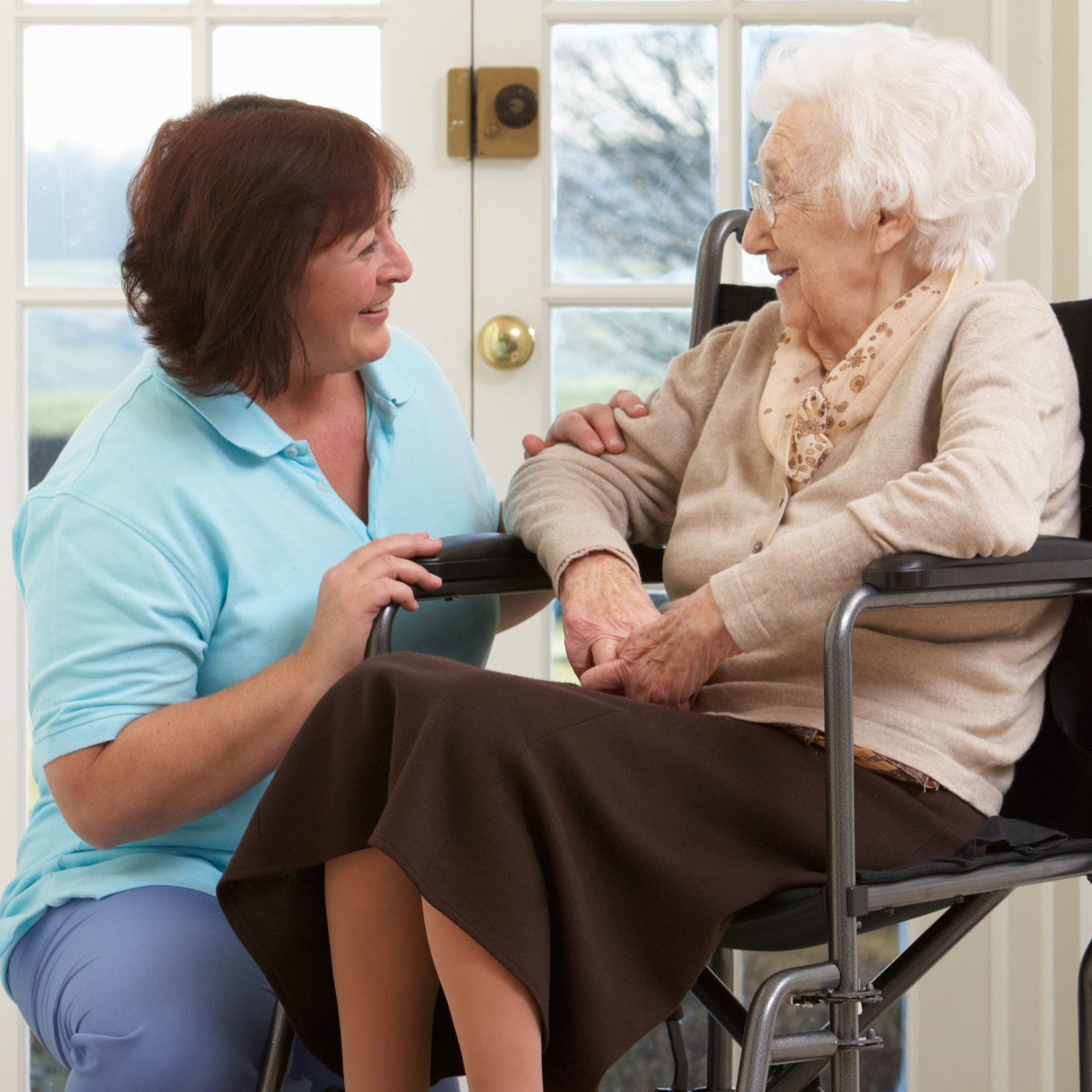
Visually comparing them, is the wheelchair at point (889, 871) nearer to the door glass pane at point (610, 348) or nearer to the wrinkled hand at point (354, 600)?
the wrinkled hand at point (354, 600)

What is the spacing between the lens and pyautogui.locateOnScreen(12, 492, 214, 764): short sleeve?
1127 mm

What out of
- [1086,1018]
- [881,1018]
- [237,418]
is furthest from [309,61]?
[881,1018]

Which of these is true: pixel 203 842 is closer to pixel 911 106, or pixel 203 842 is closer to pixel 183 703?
pixel 183 703

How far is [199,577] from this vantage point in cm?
119

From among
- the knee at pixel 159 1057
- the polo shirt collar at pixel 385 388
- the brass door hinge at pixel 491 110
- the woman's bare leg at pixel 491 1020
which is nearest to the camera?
the woman's bare leg at pixel 491 1020

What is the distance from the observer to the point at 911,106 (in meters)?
1.18

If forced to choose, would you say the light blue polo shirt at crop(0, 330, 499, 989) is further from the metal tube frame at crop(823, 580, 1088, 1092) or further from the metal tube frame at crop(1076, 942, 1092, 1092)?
the metal tube frame at crop(1076, 942, 1092, 1092)

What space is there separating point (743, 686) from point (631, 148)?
45.4 inches

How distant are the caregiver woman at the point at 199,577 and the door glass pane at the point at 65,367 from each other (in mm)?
816

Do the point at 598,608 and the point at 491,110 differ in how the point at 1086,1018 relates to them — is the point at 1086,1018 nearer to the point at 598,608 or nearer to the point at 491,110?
the point at 598,608

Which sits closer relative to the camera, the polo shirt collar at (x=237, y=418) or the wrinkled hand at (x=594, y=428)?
the polo shirt collar at (x=237, y=418)

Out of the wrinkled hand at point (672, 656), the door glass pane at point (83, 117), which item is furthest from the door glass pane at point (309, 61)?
the wrinkled hand at point (672, 656)

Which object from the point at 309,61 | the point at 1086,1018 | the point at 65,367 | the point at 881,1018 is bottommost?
the point at 881,1018

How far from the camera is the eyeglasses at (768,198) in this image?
48.8 inches
